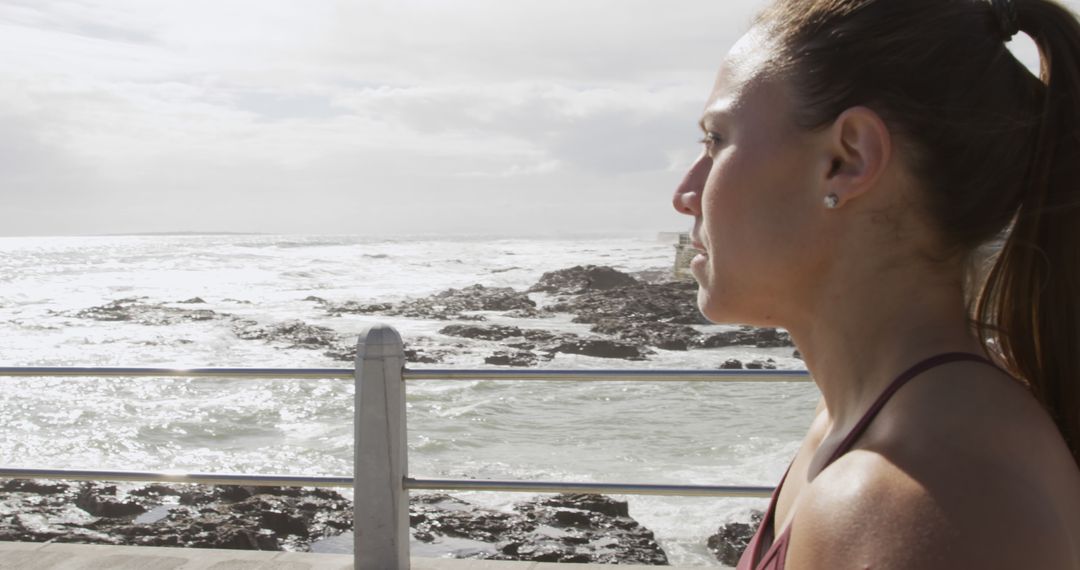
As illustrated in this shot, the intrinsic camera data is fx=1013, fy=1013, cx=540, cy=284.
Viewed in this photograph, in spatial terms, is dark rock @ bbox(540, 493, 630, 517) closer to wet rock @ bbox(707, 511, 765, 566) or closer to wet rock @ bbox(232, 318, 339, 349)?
wet rock @ bbox(707, 511, 765, 566)

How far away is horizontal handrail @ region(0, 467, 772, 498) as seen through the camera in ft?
12.2

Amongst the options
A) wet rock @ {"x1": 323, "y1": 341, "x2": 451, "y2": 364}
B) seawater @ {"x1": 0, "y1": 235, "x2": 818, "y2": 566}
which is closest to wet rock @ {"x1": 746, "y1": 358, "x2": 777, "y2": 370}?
seawater @ {"x1": 0, "y1": 235, "x2": 818, "y2": 566}

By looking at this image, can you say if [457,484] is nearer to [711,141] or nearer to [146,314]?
[711,141]

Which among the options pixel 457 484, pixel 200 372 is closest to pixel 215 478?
pixel 200 372

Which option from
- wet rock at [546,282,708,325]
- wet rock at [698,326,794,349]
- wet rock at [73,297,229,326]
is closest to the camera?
wet rock at [698,326,794,349]

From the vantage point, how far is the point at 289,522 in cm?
843

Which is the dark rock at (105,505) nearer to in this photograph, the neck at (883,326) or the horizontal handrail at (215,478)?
the horizontal handrail at (215,478)

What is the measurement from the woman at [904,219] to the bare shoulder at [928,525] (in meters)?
0.02

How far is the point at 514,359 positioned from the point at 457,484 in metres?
19.2

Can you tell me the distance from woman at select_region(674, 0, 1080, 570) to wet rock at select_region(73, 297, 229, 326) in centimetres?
3352

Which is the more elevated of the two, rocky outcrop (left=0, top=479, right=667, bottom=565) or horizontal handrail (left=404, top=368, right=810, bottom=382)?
horizontal handrail (left=404, top=368, right=810, bottom=382)

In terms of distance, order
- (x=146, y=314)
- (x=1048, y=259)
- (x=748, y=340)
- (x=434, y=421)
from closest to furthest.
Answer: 1. (x=1048, y=259)
2. (x=434, y=421)
3. (x=748, y=340)
4. (x=146, y=314)

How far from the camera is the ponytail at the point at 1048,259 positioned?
2.78 feet

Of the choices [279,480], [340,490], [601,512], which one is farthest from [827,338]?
[340,490]
